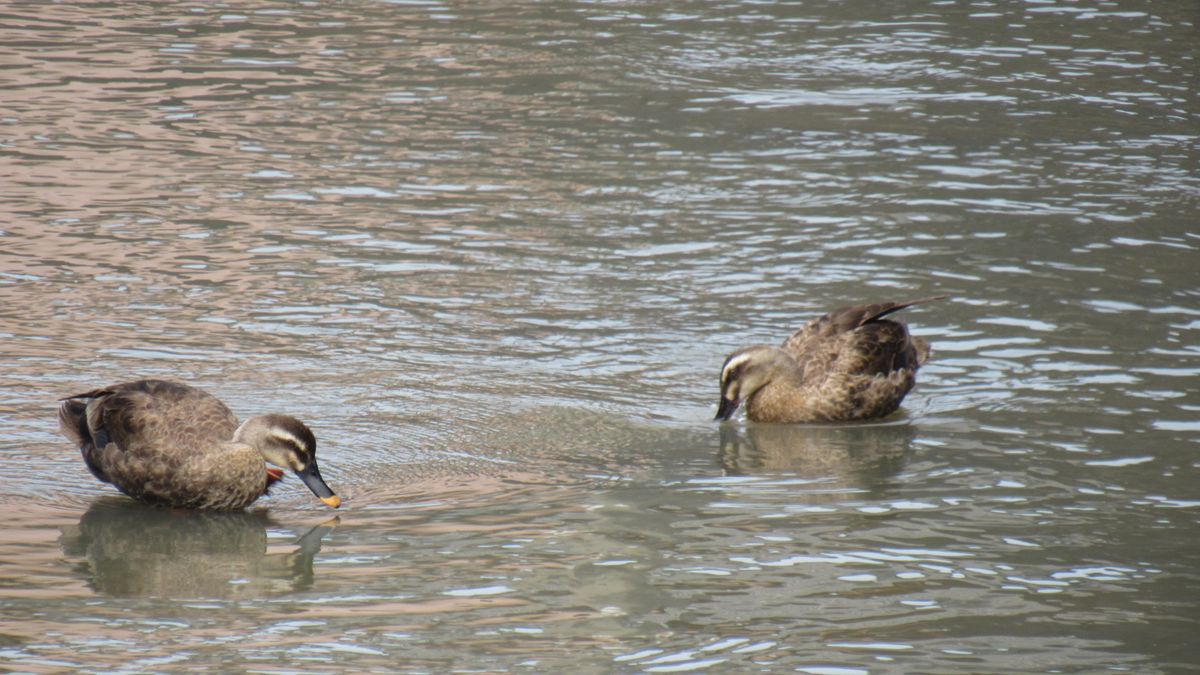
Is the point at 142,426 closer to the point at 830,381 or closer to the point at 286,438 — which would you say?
the point at 286,438

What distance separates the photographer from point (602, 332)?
11.9 m

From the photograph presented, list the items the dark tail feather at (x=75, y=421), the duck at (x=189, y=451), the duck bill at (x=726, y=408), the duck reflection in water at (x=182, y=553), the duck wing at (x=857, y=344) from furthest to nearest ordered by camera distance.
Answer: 1. the duck wing at (x=857, y=344)
2. the duck bill at (x=726, y=408)
3. the dark tail feather at (x=75, y=421)
4. the duck at (x=189, y=451)
5. the duck reflection in water at (x=182, y=553)

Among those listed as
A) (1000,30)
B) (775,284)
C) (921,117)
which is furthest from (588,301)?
(1000,30)

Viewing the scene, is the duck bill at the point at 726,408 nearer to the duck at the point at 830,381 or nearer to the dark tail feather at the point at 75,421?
the duck at the point at 830,381

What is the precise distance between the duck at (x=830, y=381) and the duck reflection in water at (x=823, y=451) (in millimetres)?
96

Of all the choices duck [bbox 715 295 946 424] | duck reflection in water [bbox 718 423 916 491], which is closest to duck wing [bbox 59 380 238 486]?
duck reflection in water [bbox 718 423 916 491]

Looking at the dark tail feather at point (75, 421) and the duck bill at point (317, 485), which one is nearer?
the duck bill at point (317, 485)

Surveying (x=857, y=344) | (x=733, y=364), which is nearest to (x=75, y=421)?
(x=733, y=364)

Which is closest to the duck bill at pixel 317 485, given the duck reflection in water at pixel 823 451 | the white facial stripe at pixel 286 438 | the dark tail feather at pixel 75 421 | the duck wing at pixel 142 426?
the white facial stripe at pixel 286 438

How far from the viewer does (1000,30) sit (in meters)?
23.1

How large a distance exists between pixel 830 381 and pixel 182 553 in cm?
413

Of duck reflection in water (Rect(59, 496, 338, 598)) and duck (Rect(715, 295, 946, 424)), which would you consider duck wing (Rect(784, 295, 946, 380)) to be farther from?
duck reflection in water (Rect(59, 496, 338, 598))

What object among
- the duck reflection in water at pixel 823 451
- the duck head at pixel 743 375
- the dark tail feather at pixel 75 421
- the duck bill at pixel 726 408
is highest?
the dark tail feather at pixel 75 421

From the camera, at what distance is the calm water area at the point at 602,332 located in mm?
7457
